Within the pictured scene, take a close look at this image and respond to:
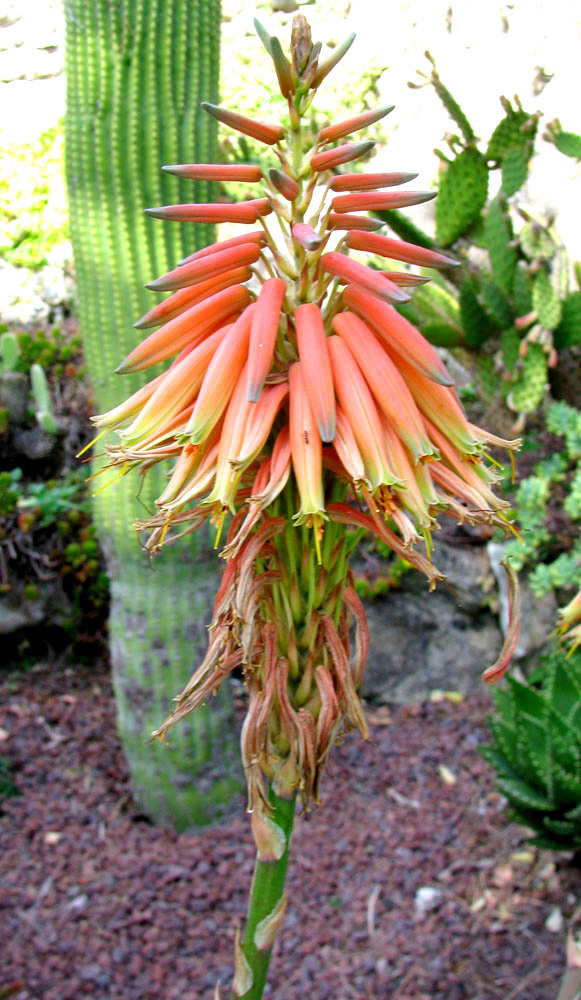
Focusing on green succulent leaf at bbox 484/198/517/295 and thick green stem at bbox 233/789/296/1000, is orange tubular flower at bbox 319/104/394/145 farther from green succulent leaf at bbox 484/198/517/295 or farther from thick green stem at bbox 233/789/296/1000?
green succulent leaf at bbox 484/198/517/295

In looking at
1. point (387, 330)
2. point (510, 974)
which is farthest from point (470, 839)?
point (387, 330)

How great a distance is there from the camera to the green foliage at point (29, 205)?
525cm

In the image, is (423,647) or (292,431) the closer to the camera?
(292,431)

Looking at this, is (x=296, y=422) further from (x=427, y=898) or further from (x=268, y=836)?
(x=427, y=898)

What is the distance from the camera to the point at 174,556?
2.63 m

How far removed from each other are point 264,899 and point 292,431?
59 centimetres

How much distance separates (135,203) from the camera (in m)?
2.41

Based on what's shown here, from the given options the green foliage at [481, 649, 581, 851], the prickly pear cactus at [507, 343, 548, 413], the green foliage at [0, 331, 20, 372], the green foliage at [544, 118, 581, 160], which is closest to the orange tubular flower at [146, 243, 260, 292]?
the green foliage at [481, 649, 581, 851]

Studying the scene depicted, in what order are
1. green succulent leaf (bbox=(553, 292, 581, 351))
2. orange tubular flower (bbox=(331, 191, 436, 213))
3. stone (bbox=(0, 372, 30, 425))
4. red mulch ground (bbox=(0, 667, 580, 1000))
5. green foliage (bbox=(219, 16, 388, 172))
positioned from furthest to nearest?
1. green foliage (bbox=(219, 16, 388, 172))
2. stone (bbox=(0, 372, 30, 425))
3. green succulent leaf (bbox=(553, 292, 581, 351))
4. red mulch ground (bbox=(0, 667, 580, 1000))
5. orange tubular flower (bbox=(331, 191, 436, 213))

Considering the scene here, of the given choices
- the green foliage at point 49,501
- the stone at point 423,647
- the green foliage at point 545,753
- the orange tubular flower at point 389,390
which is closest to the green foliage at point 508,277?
the stone at point 423,647

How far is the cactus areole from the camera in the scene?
0.87 metres

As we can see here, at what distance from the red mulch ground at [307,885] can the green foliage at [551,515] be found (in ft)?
2.23

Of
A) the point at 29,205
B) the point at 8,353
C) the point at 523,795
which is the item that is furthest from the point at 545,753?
the point at 29,205

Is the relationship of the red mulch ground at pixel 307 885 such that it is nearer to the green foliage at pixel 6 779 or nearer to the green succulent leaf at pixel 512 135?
the green foliage at pixel 6 779
